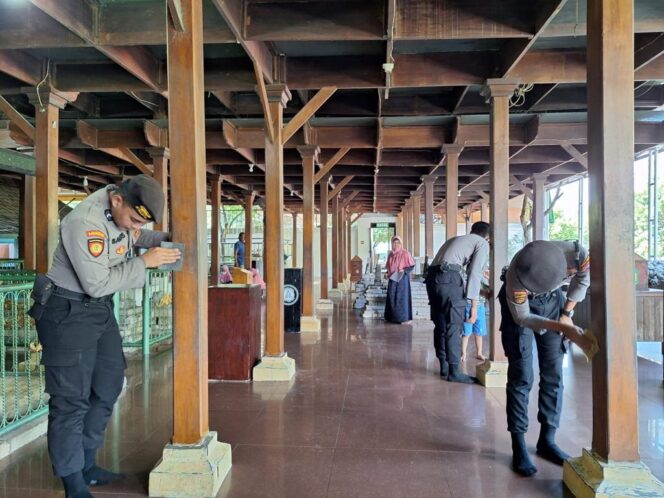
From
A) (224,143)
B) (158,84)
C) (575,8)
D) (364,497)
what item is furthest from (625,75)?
(224,143)

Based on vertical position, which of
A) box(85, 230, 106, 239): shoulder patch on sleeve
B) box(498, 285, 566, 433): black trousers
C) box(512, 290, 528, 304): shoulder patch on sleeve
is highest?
A: box(85, 230, 106, 239): shoulder patch on sleeve

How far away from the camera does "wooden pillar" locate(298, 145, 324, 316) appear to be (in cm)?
791

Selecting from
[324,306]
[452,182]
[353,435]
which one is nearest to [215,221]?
[324,306]

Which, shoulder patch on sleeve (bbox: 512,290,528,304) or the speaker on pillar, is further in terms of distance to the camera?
the speaker on pillar

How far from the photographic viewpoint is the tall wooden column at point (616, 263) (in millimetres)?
2443

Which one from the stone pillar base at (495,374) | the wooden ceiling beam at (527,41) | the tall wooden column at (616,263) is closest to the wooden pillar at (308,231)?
the stone pillar base at (495,374)

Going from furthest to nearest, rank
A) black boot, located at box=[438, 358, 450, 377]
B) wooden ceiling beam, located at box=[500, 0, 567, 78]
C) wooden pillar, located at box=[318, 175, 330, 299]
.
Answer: wooden pillar, located at box=[318, 175, 330, 299] < black boot, located at box=[438, 358, 450, 377] < wooden ceiling beam, located at box=[500, 0, 567, 78]

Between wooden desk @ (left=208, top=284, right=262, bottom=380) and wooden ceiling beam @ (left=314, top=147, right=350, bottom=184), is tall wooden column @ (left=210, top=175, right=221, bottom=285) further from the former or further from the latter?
wooden desk @ (left=208, top=284, right=262, bottom=380)

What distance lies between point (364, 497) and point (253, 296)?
2.78 meters

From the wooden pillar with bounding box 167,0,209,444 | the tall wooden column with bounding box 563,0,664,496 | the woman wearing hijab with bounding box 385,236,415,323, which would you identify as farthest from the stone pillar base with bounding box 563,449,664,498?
the woman wearing hijab with bounding box 385,236,415,323

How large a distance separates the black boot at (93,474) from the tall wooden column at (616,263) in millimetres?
2669

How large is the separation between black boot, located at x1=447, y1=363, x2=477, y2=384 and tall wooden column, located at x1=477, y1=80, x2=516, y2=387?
0.10 metres

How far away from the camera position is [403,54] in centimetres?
514

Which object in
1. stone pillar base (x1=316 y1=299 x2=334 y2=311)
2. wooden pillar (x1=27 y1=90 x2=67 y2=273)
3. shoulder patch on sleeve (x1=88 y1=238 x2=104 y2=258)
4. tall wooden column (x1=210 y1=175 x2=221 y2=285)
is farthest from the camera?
tall wooden column (x1=210 y1=175 x2=221 y2=285)
